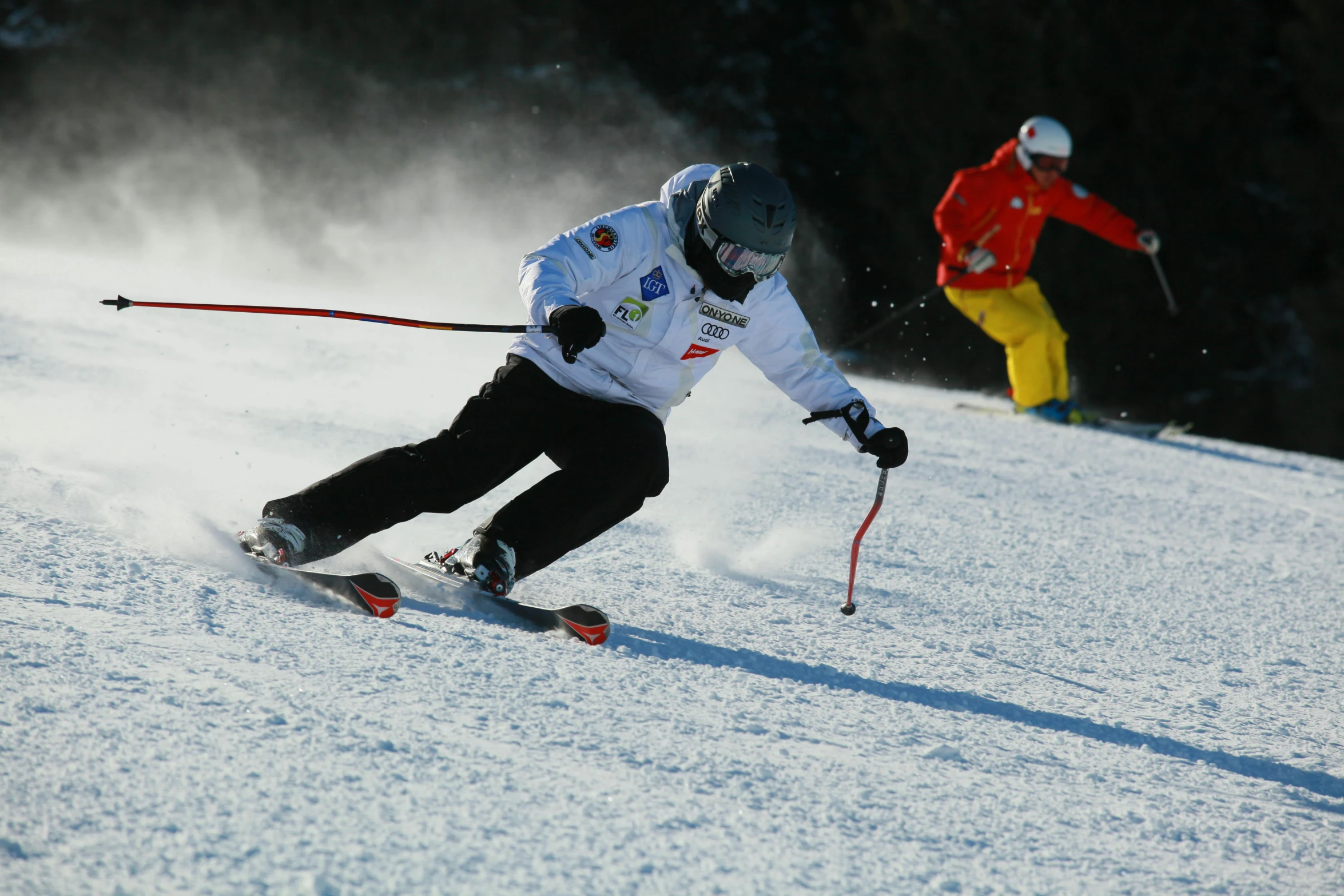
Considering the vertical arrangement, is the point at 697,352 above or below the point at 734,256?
below

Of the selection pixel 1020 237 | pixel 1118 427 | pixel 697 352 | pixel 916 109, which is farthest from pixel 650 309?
pixel 916 109

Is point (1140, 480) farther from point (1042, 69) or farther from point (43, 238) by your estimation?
point (43, 238)

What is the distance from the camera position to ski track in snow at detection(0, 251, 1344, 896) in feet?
5.48

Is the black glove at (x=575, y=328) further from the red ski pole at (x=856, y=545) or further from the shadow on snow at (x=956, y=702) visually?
the red ski pole at (x=856, y=545)

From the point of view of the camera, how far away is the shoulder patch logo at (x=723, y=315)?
305cm

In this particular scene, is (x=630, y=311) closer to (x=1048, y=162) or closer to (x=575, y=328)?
(x=575, y=328)

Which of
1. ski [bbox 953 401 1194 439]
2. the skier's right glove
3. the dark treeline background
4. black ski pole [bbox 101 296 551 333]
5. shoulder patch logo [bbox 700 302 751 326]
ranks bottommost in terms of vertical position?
black ski pole [bbox 101 296 551 333]

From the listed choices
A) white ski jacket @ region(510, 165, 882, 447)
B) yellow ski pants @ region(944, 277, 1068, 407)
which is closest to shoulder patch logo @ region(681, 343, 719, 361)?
white ski jacket @ region(510, 165, 882, 447)

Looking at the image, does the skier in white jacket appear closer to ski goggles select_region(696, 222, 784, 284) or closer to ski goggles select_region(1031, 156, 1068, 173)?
ski goggles select_region(696, 222, 784, 284)

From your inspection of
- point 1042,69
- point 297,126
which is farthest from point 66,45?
point 1042,69

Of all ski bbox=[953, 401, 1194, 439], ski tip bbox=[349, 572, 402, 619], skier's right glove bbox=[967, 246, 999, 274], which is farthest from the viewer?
ski bbox=[953, 401, 1194, 439]

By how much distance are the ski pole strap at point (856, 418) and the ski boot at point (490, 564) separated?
0.89 metres

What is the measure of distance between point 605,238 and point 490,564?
84 cm

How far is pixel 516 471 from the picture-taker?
2916 millimetres
